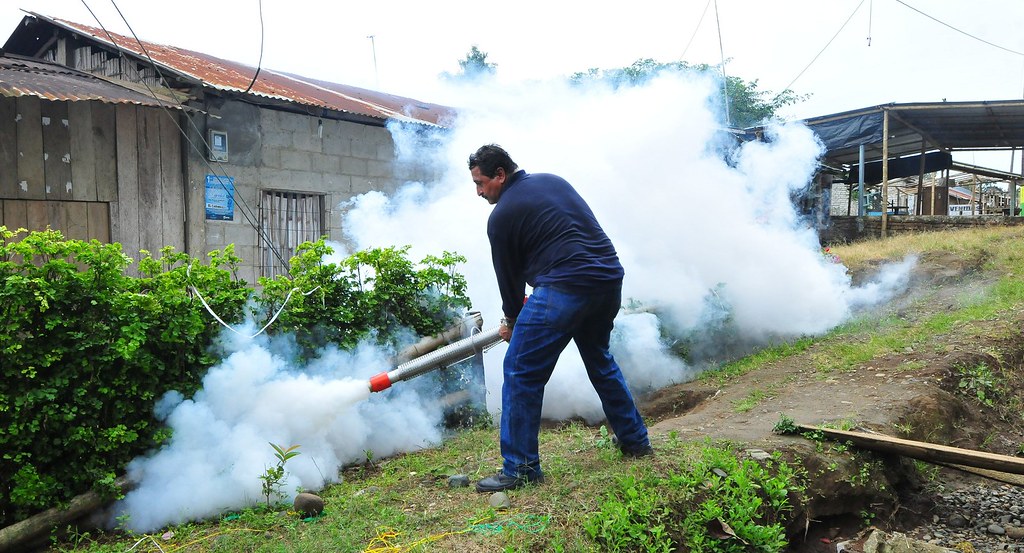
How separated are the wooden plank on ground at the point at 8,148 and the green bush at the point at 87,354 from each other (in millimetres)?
4326

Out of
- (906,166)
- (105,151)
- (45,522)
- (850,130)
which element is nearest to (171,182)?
(105,151)

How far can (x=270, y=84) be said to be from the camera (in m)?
10.7

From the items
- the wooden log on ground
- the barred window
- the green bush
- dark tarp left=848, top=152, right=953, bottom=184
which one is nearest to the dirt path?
the green bush

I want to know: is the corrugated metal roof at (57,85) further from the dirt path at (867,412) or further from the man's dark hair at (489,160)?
the dirt path at (867,412)

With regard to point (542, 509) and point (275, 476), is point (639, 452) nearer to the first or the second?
point (542, 509)

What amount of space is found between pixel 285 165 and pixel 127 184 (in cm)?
212

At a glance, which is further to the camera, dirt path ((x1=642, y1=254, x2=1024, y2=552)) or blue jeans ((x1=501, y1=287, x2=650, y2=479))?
dirt path ((x1=642, y1=254, x2=1024, y2=552))

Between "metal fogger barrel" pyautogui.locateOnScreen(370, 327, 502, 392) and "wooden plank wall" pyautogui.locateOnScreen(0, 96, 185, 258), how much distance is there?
514 cm

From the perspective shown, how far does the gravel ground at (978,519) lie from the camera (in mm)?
4270

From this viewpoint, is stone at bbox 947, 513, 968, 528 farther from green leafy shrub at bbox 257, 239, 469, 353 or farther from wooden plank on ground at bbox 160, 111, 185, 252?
wooden plank on ground at bbox 160, 111, 185, 252

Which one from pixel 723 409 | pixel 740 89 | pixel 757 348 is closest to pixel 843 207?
pixel 740 89

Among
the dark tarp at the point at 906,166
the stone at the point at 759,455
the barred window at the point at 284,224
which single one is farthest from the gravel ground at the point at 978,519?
the dark tarp at the point at 906,166

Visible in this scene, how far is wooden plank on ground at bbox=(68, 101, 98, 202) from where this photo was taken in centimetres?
815

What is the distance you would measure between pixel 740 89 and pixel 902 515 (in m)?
22.9
